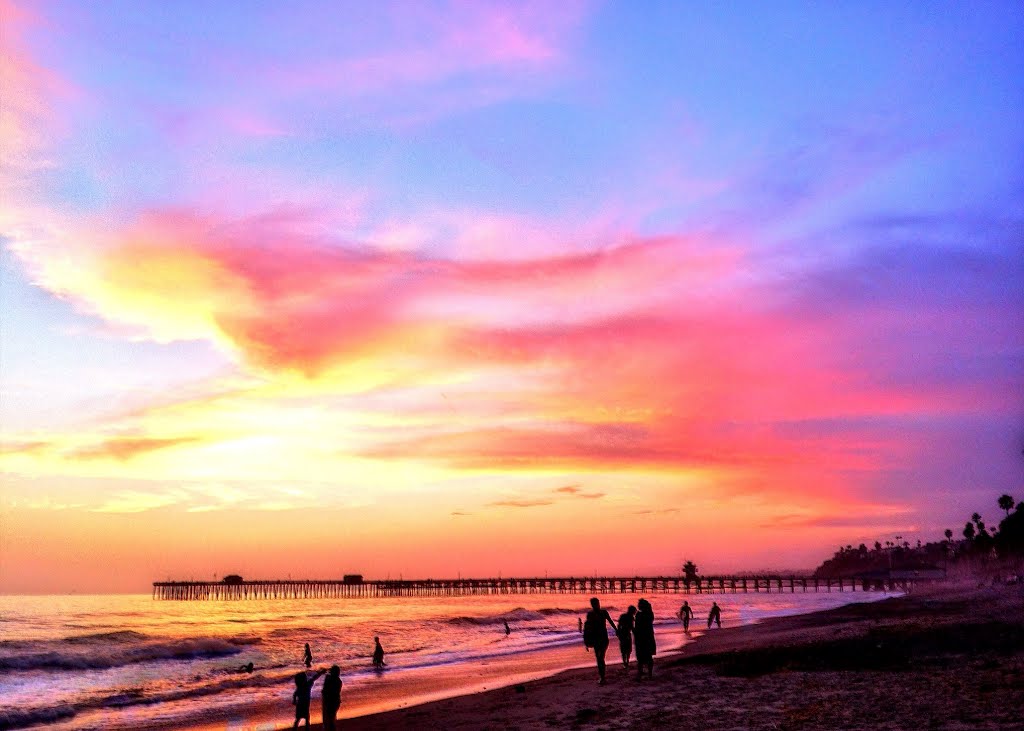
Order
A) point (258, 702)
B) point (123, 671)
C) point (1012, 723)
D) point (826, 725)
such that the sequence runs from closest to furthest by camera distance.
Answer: point (1012, 723) → point (826, 725) → point (258, 702) → point (123, 671)

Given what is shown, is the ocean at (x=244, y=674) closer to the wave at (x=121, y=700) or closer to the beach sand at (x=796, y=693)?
the wave at (x=121, y=700)

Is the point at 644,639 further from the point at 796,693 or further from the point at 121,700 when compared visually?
the point at 121,700

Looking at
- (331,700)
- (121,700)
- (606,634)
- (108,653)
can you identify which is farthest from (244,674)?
(606,634)

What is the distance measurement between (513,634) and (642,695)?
42189 mm

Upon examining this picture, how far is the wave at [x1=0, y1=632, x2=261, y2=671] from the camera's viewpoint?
138 ft

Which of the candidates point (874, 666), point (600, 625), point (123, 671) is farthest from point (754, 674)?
point (123, 671)

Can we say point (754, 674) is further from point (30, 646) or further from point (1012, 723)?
point (30, 646)

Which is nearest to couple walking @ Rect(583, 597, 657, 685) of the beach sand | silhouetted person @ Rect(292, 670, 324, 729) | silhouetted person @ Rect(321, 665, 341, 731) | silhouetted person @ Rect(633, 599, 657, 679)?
silhouetted person @ Rect(633, 599, 657, 679)

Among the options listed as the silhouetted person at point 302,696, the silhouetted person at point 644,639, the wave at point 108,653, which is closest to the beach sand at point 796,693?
the silhouetted person at point 644,639

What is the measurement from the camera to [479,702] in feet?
62.8

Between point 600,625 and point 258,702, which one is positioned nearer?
point 600,625

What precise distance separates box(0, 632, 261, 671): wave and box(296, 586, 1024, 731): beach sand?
103 ft

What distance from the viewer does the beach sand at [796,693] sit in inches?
470

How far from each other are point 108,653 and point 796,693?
45308 mm
